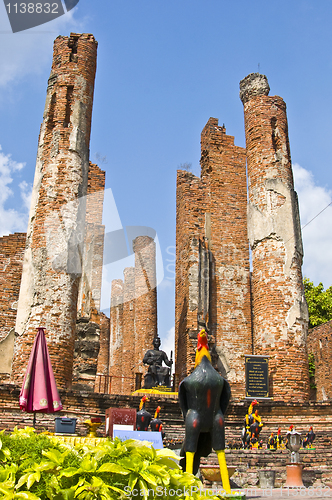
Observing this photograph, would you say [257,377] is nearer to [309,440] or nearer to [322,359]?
[309,440]

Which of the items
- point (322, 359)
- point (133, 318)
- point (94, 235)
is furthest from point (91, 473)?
point (133, 318)

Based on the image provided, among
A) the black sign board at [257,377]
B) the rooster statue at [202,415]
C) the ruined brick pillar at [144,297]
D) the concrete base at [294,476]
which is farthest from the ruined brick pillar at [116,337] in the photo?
the rooster statue at [202,415]

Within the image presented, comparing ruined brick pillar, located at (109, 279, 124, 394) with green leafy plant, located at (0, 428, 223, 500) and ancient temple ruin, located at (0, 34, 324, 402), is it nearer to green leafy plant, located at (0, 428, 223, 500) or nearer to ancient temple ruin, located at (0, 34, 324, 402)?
ancient temple ruin, located at (0, 34, 324, 402)

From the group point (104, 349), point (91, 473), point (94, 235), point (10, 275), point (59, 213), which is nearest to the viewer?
point (91, 473)

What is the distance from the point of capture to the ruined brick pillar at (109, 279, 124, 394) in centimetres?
2494

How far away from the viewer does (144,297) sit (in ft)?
74.8

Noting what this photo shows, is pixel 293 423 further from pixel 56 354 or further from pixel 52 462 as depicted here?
pixel 52 462

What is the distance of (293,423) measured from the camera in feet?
37.7

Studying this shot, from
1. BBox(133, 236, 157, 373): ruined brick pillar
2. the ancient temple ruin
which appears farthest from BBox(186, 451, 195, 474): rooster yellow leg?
BBox(133, 236, 157, 373): ruined brick pillar

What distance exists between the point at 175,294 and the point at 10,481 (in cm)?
1648

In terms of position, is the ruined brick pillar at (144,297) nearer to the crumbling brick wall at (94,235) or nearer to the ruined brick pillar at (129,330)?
the ruined brick pillar at (129,330)

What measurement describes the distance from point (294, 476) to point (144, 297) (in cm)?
1646

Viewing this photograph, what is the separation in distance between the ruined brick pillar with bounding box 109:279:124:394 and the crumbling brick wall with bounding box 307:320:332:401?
9418mm

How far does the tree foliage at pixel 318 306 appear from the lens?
82.1ft
